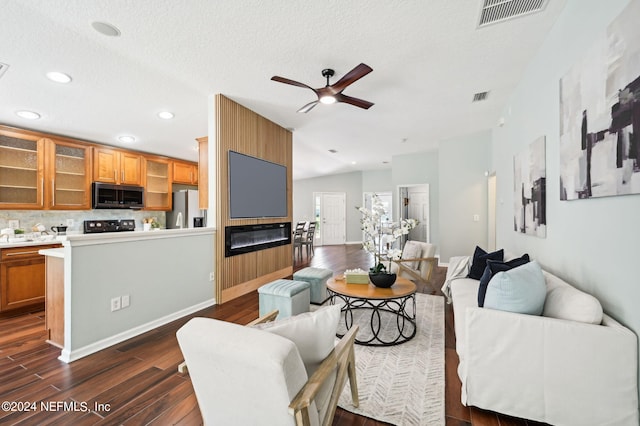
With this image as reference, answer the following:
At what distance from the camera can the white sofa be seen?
1417 mm

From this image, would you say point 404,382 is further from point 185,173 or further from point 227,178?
point 185,173

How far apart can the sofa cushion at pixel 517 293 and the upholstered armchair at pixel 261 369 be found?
113 cm

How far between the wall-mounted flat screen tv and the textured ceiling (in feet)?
2.75

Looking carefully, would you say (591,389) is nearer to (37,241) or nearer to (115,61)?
(115,61)

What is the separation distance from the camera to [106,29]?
2289 mm

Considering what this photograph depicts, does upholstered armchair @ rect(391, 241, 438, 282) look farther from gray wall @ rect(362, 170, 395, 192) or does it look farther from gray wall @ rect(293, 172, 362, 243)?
gray wall @ rect(293, 172, 362, 243)

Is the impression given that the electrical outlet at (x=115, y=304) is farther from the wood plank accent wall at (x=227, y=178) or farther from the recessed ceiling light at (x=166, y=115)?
the recessed ceiling light at (x=166, y=115)

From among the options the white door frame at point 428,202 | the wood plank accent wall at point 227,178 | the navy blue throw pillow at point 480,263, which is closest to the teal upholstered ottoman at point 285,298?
the wood plank accent wall at point 227,178

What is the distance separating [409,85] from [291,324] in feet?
10.8

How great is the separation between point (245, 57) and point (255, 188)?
6.60 feet

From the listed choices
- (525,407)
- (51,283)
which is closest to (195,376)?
(525,407)

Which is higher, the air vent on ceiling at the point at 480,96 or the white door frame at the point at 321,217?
the air vent on ceiling at the point at 480,96

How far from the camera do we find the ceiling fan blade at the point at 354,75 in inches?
96.9

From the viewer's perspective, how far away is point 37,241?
3.65m
